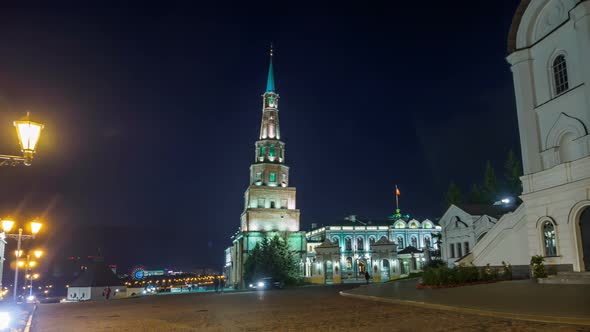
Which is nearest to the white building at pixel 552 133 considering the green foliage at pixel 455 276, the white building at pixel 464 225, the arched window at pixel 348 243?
the green foliage at pixel 455 276

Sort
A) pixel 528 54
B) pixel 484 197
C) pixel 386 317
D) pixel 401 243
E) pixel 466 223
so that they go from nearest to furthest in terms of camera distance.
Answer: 1. pixel 386 317
2. pixel 528 54
3. pixel 466 223
4. pixel 484 197
5. pixel 401 243

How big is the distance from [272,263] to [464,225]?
77.7ft

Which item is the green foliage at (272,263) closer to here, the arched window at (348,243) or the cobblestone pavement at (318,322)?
the arched window at (348,243)

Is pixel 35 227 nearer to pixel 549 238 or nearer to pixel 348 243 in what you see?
pixel 549 238

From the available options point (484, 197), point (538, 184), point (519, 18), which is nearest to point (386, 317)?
point (538, 184)

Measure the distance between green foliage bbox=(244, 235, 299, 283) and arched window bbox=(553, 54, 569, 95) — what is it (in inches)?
1466

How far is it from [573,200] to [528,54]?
9.31 m

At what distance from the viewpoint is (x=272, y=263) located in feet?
184

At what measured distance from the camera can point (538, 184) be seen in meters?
23.3

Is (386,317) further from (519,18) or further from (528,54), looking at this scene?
(519,18)

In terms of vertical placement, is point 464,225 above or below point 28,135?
below

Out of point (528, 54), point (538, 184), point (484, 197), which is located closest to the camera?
point (538, 184)

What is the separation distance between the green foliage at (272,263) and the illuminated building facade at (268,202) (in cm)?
538

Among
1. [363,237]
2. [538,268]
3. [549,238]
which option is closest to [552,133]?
[549,238]
